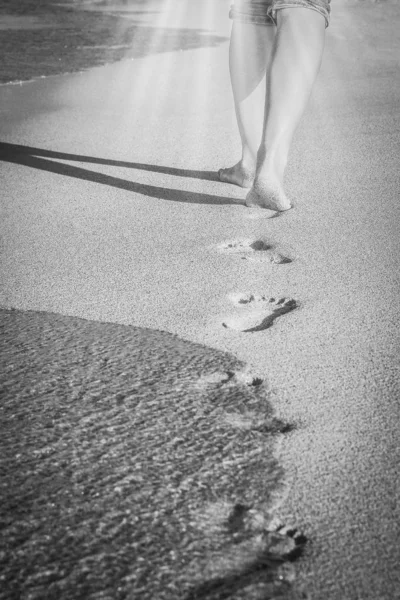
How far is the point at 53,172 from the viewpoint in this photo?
4.12m

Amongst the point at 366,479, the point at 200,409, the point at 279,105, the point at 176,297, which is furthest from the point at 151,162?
the point at 366,479

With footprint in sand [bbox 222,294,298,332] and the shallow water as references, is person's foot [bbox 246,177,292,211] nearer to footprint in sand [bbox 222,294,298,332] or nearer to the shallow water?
footprint in sand [bbox 222,294,298,332]

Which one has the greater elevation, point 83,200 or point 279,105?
point 279,105

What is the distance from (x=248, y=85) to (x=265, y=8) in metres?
0.41

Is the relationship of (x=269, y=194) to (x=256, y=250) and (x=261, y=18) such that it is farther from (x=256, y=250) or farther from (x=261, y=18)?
(x=261, y=18)

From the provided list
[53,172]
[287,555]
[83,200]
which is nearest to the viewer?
[287,555]

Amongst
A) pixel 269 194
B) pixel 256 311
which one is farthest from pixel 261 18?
pixel 256 311

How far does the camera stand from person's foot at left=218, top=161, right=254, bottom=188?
3854 mm

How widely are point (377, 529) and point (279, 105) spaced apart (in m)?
2.43

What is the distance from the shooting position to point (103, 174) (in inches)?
160

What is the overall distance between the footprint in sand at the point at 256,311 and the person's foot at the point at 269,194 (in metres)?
0.97

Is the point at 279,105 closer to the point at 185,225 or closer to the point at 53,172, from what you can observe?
the point at 185,225

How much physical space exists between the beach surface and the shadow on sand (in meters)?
0.02

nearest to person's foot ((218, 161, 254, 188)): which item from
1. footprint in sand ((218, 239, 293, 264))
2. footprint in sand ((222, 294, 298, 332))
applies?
footprint in sand ((218, 239, 293, 264))
